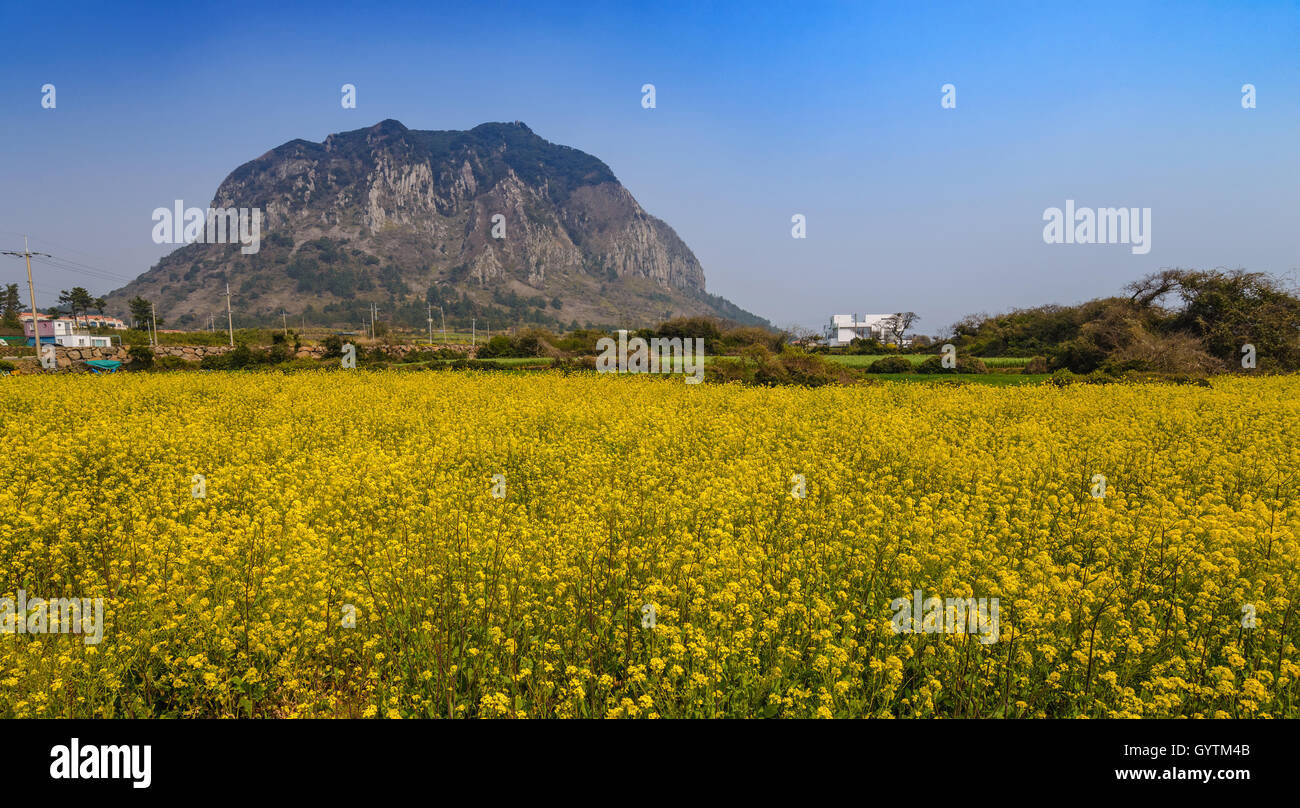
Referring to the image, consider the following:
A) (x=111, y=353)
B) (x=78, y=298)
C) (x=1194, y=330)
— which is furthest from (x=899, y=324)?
(x=78, y=298)

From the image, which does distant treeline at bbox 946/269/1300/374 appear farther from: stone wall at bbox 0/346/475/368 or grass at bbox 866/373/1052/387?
stone wall at bbox 0/346/475/368

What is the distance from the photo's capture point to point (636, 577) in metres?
5.66

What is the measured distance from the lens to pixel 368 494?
7734 mm


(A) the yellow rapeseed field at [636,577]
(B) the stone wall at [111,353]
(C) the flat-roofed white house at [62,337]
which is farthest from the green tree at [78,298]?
(A) the yellow rapeseed field at [636,577]

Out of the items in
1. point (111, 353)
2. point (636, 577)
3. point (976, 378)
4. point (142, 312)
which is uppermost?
point (142, 312)

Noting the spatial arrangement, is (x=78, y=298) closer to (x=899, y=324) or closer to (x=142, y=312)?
(x=142, y=312)

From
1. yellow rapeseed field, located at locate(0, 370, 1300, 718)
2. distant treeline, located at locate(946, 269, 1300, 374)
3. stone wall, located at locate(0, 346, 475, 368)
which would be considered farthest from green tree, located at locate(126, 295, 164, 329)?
distant treeline, located at locate(946, 269, 1300, 374)

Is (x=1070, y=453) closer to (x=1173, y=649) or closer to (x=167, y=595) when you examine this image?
(x=1173, y=649)

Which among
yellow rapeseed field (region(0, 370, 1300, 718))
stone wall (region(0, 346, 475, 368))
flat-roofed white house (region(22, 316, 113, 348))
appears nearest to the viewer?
yellow rapeseed field (region(0, 370, 1300, 718))

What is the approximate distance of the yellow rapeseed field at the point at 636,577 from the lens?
4152 millimetres

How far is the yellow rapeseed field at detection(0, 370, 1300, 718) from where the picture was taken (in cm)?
415

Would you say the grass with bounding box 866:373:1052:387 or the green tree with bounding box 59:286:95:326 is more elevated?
the green tree with bounding box 59:286:95:326
